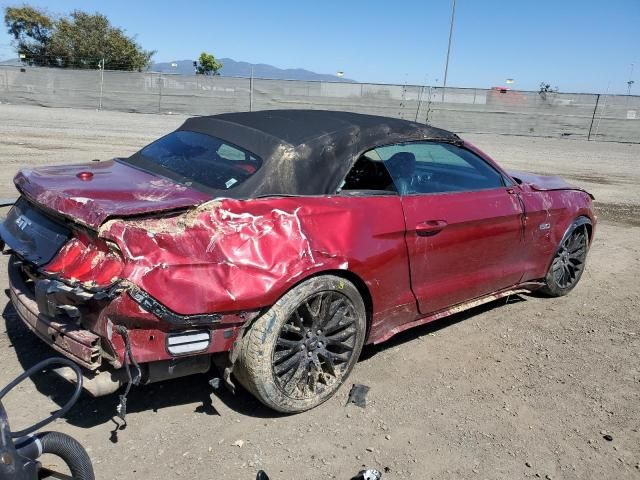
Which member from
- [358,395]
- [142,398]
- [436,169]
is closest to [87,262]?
[142,398]

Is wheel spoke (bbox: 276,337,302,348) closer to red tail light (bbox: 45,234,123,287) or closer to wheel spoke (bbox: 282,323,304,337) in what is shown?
wheel spoke (bbox: 282,323,304,337)

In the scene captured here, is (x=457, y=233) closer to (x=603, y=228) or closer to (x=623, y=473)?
(x=623, y=473)

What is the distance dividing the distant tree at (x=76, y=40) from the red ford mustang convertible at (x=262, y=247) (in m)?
47.0

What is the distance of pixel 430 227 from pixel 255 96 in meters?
24.2

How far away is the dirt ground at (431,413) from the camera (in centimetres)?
286

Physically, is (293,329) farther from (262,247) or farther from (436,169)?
(436,169)

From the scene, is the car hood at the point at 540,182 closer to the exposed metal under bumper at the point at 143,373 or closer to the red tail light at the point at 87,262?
the exposed metal under bumper at the point at 143,373

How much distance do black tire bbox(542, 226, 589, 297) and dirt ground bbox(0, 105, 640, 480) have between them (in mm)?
215

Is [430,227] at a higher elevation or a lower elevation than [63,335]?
higher

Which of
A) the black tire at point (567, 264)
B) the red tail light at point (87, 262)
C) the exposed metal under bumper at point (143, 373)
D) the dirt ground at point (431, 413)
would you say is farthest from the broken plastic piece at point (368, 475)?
the black tire at point (567, 264)

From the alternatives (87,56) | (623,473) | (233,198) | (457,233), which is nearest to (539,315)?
(457,233)

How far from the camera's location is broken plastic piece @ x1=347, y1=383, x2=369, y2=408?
11.1 ft

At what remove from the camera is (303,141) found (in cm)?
341

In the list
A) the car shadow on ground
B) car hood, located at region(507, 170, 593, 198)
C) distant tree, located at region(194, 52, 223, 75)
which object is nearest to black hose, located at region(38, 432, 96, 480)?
the car shadow on ground
